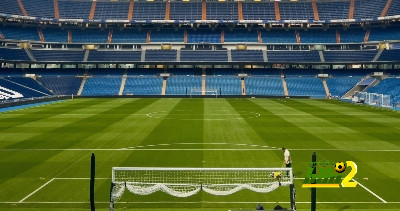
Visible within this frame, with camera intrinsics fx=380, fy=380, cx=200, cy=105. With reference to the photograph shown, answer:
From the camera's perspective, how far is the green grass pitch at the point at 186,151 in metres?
16.3

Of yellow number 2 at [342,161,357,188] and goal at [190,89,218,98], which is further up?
goal at [190,89,218,98]

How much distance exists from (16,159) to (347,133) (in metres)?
25.9

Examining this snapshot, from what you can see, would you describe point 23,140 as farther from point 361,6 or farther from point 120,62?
point 361,6

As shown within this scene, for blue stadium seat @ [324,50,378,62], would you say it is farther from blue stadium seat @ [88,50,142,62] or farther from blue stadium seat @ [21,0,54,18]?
Answer: blue stadium seat @ [21,0,54,18]

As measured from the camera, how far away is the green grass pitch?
640 inches

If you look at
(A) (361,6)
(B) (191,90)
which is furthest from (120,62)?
(A) (361,6)

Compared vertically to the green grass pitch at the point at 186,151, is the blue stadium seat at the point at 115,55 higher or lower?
higher

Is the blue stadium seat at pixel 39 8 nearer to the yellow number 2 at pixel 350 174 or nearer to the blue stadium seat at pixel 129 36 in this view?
the blue stadium seat at pixel 129 36

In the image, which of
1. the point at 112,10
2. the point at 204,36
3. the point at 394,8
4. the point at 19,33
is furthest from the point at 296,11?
the point at 19,33

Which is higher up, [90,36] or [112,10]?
[112,10]

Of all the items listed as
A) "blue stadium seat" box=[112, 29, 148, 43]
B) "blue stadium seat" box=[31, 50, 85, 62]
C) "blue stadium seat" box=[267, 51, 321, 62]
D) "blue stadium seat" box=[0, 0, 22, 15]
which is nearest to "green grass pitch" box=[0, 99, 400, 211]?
"blue stadium seat" box=[267, 51, 321, 62]

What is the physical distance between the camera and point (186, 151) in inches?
1013

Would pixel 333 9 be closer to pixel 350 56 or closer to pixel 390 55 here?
pixel 350 56

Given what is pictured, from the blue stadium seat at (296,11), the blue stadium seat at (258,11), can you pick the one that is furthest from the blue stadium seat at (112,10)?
the blue stadium seat at (296,11)
